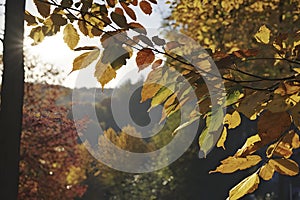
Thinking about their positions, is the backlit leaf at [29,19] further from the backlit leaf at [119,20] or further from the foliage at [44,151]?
the foliage at [44,151]

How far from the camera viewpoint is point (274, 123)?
1634 mm

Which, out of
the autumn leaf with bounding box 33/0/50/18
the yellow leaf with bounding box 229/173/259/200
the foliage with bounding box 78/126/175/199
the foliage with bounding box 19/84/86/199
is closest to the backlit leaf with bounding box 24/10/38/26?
the autumn leaf with bounding box 33/0/50/18

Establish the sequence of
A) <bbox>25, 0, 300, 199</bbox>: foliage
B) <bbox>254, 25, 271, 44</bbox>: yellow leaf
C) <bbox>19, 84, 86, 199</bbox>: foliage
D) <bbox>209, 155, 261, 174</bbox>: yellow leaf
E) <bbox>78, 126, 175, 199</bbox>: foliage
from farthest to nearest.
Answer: <bbox>78, 126, 175, 199</bbox>: foliage
<bbox>19, 84, 86, 199</bbox>: foliage
<bbox>254, 25, 271, 44</bbox>: yellow leaf
<bbox>209, 155, 261, 174</bbox>: yellow leaf
<bbox>25, 0, 300, 199</bbox>: foliage

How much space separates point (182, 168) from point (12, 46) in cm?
1875

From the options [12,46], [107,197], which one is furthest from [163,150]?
[12,46]

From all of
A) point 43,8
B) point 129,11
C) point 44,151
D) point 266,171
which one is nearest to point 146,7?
point 129,11

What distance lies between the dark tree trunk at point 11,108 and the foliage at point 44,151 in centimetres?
1260

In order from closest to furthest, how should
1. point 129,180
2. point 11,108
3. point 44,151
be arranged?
point 11,108
point 44,151
point 129,180

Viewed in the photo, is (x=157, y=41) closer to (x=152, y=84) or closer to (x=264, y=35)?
(x=152, y=84)

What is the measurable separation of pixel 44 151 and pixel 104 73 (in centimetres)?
1498

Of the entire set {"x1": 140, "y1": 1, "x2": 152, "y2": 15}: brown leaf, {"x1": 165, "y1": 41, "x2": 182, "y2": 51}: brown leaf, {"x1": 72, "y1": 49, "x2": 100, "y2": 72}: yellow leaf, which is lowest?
{"x1": 72, "y1": 49, "x2": 100, "y2": 72}: yellow leaf

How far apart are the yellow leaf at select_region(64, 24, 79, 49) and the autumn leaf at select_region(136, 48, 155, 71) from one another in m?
0.30

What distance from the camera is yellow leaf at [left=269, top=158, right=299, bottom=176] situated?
1889mm

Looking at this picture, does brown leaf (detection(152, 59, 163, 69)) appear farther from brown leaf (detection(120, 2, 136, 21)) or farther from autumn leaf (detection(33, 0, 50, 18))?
autumn leaf (detection(33, 0, 50, 18))
